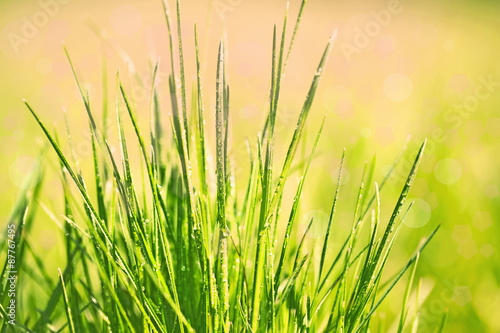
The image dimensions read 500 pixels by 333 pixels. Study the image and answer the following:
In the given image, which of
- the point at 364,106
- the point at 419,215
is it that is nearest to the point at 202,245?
the point at 419,215

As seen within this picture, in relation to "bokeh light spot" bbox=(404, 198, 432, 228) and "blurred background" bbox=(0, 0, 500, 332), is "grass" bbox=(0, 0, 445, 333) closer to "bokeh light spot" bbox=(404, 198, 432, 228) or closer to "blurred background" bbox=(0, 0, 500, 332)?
"blurred background" bbox=(0, 0, 500, 332)

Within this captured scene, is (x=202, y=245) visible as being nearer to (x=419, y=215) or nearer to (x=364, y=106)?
(x=419, y=215)

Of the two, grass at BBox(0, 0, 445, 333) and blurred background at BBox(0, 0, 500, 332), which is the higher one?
blurred background at BBox(0, 0, 500, 332)

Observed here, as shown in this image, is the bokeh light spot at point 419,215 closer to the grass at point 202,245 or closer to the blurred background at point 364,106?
the blurred background at point 364,106

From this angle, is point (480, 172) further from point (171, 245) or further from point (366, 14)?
point (366, 14)

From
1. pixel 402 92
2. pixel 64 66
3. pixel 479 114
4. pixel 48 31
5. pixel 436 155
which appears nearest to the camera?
pixel 436 155

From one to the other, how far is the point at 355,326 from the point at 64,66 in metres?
2.12

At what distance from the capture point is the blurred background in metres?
0.74

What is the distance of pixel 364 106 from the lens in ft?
5.97

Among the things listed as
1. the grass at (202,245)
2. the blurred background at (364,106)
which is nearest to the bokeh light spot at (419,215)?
the blurred background at (364,106)

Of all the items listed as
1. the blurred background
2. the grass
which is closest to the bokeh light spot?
the blurred background

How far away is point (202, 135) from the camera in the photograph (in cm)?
37

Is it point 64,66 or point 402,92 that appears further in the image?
point 64,66

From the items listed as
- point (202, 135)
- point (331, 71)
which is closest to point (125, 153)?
point (202, 135)
